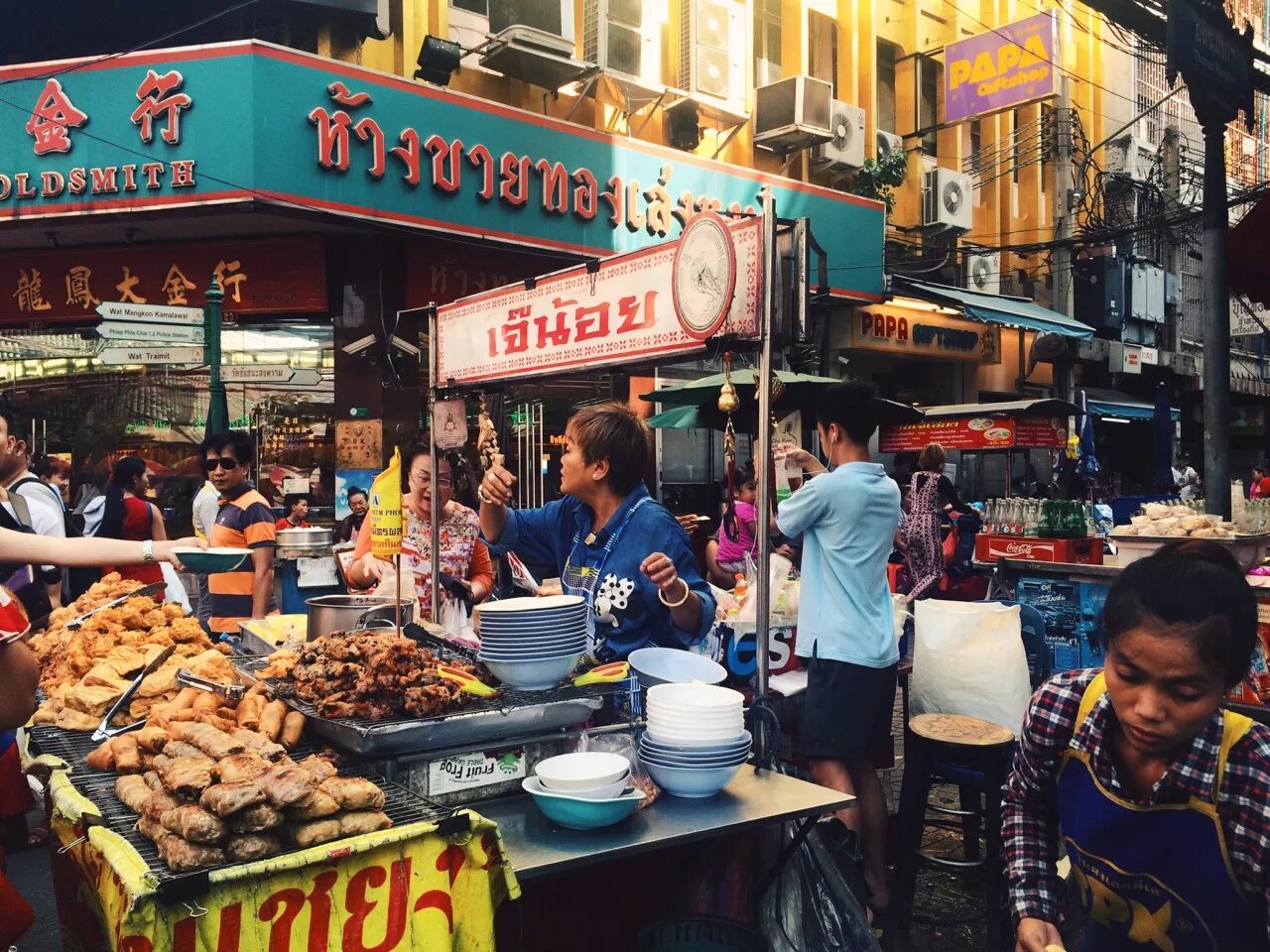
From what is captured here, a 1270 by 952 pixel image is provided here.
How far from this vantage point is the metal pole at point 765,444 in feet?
9.44

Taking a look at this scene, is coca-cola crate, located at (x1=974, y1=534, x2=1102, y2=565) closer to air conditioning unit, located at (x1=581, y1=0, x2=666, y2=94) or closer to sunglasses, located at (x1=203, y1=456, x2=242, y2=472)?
sunglasses, located at (x1=203, y1=456, x2=242, y2=472)

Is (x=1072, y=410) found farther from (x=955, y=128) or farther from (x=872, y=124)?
(x=955, y=128)

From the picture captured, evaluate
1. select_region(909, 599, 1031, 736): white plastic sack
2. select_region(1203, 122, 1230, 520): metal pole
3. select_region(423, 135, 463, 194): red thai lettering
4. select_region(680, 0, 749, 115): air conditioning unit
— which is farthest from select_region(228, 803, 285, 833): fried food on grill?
select_region(680, 0, 749, 115): air conditioning unit

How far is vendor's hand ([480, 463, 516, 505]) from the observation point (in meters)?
3.67

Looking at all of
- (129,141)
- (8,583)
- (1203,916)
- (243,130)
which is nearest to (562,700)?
(1203,916)

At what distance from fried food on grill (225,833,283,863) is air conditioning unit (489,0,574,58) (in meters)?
10.3

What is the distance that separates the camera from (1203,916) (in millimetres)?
1740

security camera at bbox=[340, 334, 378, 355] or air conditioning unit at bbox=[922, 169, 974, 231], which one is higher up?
air conditioning unit at bbox=[922, 169, 974, 231]

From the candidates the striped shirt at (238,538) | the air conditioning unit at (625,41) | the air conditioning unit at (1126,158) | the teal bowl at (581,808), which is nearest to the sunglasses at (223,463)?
the striped shirt at (238,538)

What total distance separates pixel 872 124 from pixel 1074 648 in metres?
11.2

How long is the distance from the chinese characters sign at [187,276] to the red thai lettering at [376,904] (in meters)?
9.07

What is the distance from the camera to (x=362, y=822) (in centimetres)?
207

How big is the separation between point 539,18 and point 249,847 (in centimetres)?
1101

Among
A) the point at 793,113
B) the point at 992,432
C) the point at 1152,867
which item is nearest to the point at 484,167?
the point at 793,113
